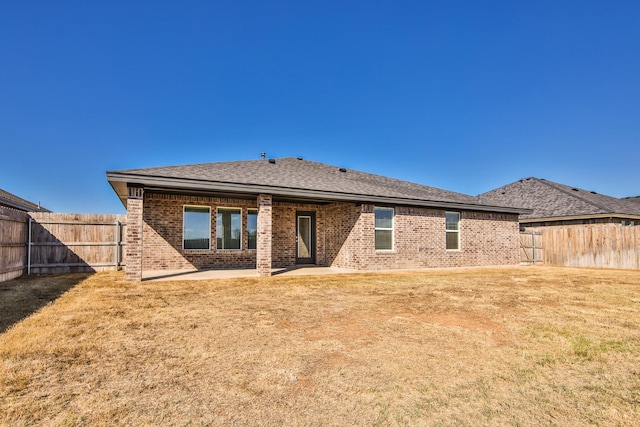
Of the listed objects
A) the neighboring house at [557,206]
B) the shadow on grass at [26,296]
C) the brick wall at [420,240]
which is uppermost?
the neighboring house at [557,206]

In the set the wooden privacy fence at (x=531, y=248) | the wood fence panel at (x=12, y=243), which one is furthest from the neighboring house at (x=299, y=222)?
the wood fence panel at (x=12, y=243)

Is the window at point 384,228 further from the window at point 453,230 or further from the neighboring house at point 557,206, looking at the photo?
the neighboring house at point 557,206

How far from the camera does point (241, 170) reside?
1351cm

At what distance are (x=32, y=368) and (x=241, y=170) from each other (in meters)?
10.6

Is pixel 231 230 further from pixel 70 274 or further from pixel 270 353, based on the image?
pixel 270 353

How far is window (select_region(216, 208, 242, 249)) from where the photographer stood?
1391 centimetres

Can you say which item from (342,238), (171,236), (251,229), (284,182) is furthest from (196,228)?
(342,238)

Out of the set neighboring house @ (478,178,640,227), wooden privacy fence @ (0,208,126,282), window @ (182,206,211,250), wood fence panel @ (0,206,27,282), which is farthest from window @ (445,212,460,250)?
wood fence panel @ (0,206,27,282)

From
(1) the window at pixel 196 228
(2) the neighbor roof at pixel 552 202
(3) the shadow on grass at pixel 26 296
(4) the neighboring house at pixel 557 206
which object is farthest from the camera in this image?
(2) the neighbor roof at pixel 552 202

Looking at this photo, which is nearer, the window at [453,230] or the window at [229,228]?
the window at [229,228]

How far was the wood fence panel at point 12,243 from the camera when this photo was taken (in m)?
9.96

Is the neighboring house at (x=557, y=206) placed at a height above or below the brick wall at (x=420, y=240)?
above

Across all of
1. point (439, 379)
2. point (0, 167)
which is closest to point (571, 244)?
point (439, 379)

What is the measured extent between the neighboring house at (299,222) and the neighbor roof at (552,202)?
5.02 meters
